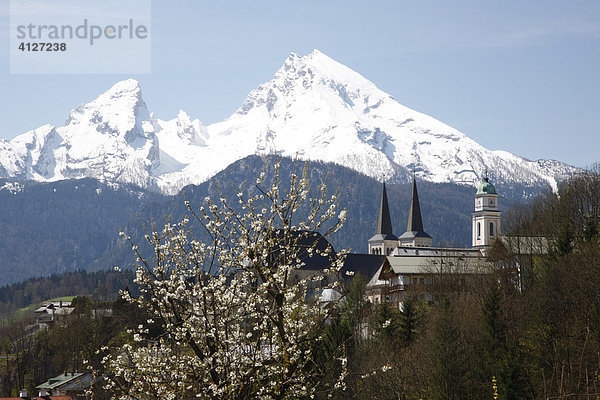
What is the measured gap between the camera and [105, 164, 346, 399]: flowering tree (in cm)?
1471

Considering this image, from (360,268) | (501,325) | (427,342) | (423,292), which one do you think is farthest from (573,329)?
(360,268)

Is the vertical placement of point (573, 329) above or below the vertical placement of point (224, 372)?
below

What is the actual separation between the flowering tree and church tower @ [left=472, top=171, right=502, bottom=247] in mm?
127356

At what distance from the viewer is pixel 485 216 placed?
140 meters

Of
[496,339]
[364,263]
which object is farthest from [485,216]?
[496,339]

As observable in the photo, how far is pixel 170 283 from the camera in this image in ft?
50.0

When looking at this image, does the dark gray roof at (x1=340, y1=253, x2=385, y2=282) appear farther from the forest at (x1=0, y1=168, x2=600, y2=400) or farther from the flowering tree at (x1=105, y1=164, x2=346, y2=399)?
the flowering tree at (x1=105, y1=164, x2=346, y2=399)

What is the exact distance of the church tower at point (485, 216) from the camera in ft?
460

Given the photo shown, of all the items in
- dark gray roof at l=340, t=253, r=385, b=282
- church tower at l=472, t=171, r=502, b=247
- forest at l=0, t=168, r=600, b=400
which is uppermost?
church tower at l=472, t=171, r=502, b=247

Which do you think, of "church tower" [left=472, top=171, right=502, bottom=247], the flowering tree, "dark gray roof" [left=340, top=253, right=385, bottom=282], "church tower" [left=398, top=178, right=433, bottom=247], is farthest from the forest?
"church tower" [left=398, top=178, right=433, bottom=247]

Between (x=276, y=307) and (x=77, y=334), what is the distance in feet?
263

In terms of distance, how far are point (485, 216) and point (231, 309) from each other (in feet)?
423

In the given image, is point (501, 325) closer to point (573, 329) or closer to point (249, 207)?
point (573, 329)

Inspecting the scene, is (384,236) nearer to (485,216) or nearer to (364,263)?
(364,263)
